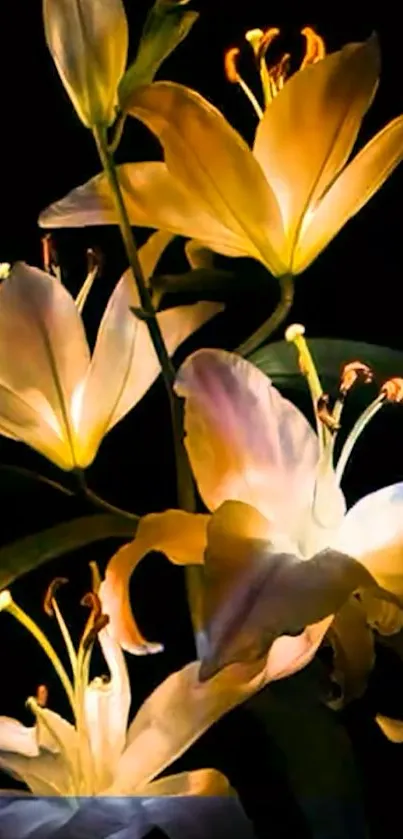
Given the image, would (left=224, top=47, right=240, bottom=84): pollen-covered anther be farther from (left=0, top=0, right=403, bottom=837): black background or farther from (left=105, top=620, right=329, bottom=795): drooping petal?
(left=105, top=620, right=329, bottom=795): drooping petal

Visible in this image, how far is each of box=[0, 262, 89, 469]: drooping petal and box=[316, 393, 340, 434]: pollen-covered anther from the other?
0.47 ft

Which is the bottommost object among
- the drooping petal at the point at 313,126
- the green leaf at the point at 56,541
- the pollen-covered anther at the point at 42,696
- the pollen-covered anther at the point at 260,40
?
the pollen-covered anther at the point at 42,696

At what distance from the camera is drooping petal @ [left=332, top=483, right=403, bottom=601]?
2.57ft

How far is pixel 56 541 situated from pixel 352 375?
0.66 feet

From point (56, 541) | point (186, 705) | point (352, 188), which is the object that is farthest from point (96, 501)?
point (352, 188)

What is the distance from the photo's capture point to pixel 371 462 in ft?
3.05

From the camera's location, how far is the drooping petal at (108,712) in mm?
830

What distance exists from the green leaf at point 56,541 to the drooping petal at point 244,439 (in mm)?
90

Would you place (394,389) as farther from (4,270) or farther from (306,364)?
(4,270)

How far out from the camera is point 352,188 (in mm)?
843

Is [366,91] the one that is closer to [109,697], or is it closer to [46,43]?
[46,43]

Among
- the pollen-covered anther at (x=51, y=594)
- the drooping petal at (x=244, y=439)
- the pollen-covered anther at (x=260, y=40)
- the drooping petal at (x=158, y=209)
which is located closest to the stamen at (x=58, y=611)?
the pollen-covered anther at (x=51, y=594)

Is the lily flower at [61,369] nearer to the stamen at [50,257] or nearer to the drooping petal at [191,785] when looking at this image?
the stamen at [50,257]

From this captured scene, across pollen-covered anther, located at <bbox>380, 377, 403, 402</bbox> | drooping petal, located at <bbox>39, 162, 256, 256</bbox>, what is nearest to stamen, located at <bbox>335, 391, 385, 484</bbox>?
pollen-covered anther, located at <bbox>380, 377, 403, 402</bbox>
